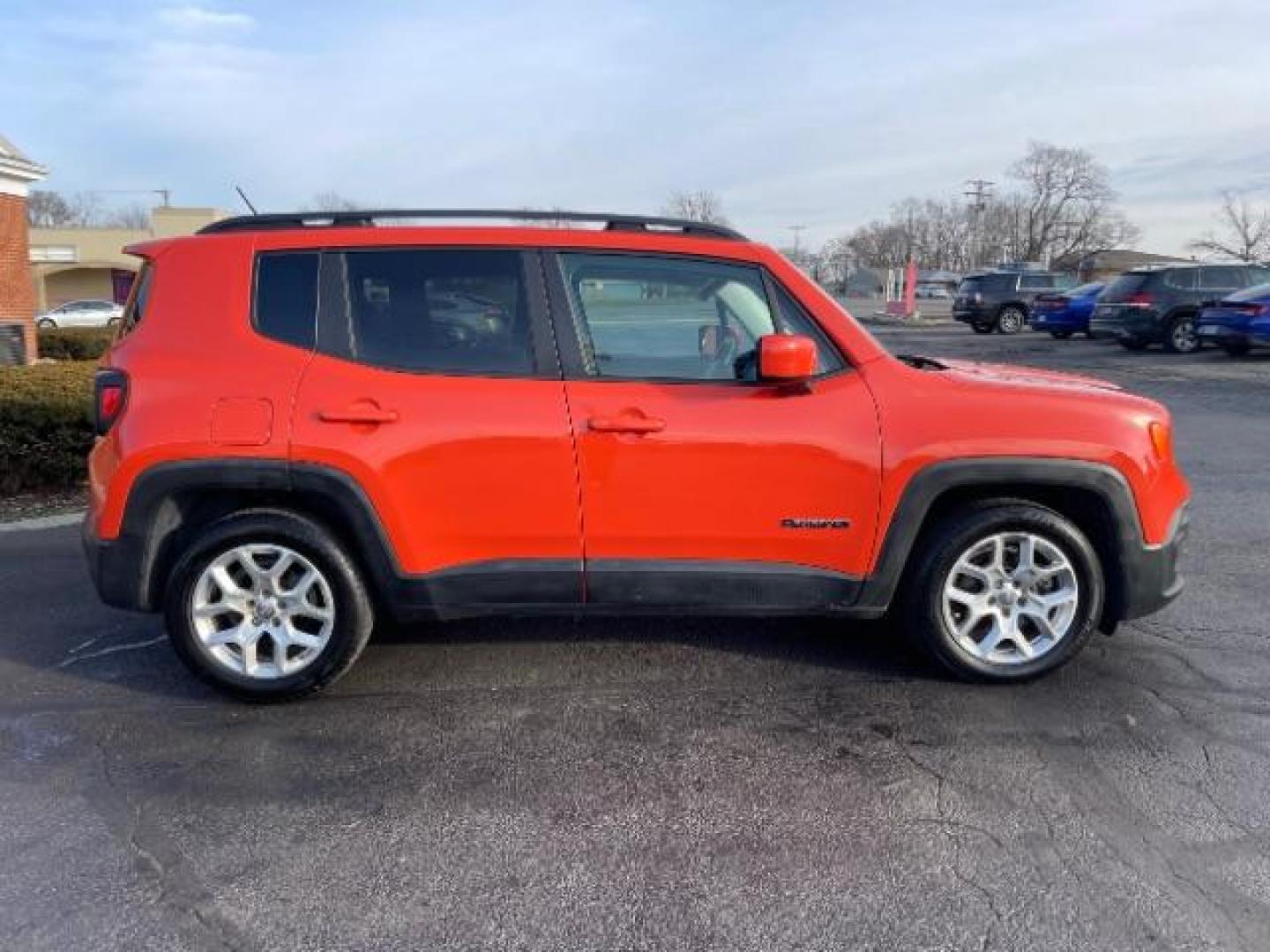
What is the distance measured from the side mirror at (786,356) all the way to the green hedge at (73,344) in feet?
64.0

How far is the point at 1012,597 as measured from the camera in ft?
12.0

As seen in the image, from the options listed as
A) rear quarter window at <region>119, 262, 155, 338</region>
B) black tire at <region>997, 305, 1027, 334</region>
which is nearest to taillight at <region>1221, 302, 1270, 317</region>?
black tire at <region>997, 305, 1027, 334</region>

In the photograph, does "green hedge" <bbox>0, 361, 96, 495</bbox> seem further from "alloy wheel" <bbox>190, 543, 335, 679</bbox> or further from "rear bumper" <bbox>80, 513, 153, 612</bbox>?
"alloy wheel" <bbox>190, 543, 335, 679</bbox>

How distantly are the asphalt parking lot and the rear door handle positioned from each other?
3.73 ft

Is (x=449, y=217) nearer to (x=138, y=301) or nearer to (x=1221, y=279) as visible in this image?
(x=138, y=301)

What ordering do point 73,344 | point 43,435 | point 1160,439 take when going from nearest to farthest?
point 1160,439 → point 43,435 → point 73,344

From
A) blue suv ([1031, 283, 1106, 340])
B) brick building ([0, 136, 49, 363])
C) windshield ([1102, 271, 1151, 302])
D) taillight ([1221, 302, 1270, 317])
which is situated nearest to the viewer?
brick building ([0, 136, 49, 363])

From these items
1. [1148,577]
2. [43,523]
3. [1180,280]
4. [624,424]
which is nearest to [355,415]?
[624,424]

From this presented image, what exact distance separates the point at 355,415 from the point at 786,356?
1.63 metres

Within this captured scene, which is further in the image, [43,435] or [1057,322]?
[1057,322]

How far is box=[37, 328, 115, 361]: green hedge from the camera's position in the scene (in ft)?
63.0

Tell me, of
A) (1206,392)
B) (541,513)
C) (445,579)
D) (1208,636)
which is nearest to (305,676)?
(445,579)

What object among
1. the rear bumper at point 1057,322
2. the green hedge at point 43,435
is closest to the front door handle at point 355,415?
the green hedge at point 43,435

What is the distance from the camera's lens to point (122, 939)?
231cm
